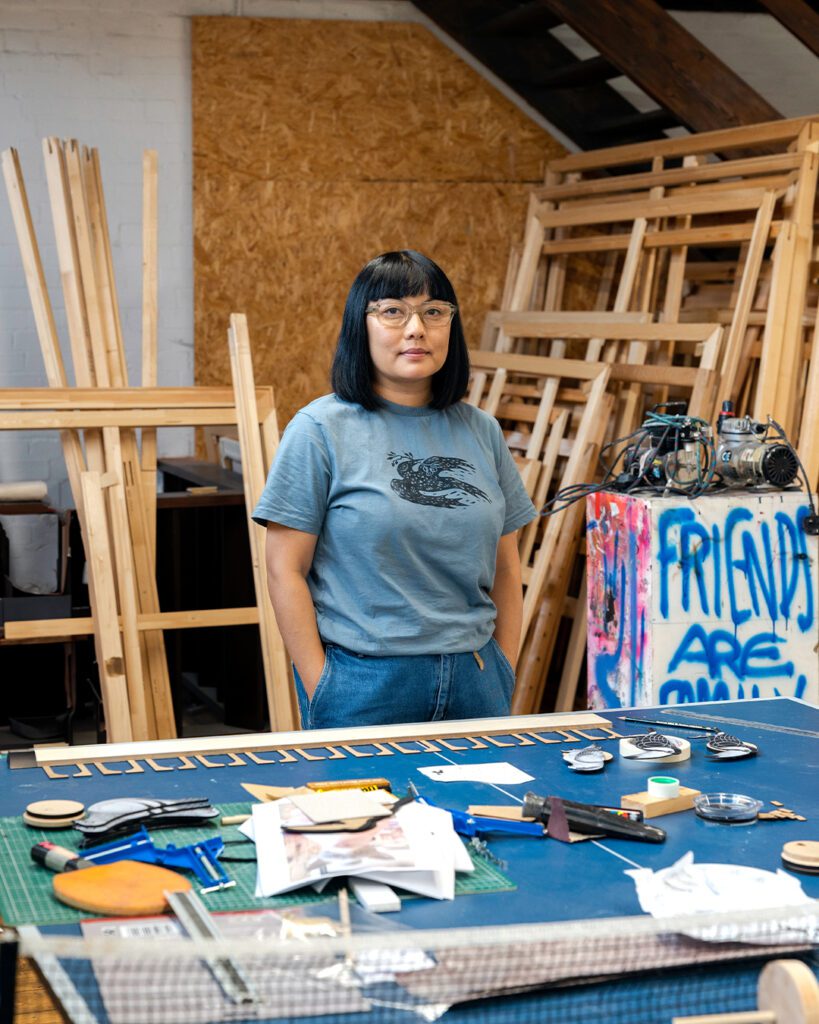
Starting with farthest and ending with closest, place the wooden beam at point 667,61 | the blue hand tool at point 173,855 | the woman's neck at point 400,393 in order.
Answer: the wooden beam at point 667,61, the woman's neck at point 400,393, the blue hand tool at point 173,855

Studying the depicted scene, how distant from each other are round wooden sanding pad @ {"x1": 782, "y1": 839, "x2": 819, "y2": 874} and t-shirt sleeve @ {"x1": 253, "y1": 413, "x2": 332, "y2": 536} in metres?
1.04

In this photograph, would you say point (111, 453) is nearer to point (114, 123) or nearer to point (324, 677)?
point (324, 677)

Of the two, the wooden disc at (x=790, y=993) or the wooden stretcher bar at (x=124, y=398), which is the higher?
the wooden stretcher bar at (x=124, y=398)

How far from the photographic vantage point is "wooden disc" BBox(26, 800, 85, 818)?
1.73 meters

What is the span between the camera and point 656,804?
1.83 m

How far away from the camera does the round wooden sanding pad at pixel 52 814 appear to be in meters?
1.72

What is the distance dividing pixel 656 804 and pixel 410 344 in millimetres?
956

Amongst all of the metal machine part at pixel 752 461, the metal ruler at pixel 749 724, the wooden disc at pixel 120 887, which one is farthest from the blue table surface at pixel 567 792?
the metal machine part at pixel 752 461

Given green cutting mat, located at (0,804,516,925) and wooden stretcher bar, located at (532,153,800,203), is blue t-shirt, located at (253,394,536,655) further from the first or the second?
wooden stretcher bar, located at (532,153,800,203)

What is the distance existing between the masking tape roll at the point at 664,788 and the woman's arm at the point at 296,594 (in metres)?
0.74

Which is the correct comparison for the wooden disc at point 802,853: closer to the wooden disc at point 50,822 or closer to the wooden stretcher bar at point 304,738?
the wooden stretcher bar at point 304,738

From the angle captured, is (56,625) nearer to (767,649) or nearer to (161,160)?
(767,649)

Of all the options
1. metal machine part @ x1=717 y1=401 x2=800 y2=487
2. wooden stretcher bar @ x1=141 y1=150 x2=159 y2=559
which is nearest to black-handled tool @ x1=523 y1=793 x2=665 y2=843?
metal machine part @ x1=717 y1=401 x2=800 y2=487

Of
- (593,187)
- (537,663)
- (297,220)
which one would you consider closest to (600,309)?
(593,187)
